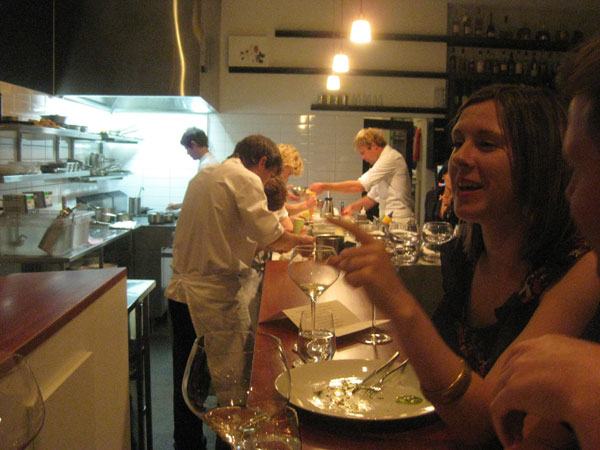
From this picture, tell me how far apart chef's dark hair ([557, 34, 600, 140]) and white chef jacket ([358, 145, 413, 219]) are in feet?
14.9

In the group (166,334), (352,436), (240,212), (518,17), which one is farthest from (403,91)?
(352,436)

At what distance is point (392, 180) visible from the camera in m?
5.30

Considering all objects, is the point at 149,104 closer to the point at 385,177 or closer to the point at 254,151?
the point at 385,177

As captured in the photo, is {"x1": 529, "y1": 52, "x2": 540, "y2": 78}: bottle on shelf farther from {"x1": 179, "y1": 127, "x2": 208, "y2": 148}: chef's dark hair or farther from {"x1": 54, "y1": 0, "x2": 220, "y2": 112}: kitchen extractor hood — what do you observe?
{"x1": 54, "y1": 0, "x2": 220, "y2": 112}: kitchen extractor hood

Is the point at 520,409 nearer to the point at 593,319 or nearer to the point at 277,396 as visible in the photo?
the point at 277,396

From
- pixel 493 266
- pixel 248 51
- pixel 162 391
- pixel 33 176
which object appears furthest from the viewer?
pixel 248 51

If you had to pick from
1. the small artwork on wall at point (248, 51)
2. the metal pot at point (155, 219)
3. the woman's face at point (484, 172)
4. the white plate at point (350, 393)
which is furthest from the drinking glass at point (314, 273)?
the small artwork on wall at point (248, 51)

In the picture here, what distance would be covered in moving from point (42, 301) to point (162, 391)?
2037mm

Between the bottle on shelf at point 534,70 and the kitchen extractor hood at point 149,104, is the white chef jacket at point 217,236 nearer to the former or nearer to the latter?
the kitchen extractor hood at point 149,104

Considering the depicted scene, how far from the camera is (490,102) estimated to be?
3.86ft

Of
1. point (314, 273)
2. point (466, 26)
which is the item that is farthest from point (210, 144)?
point (314, 273)

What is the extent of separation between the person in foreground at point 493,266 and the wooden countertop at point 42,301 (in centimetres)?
88

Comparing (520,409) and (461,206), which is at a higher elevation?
(461,206)

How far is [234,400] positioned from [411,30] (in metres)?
6.30
